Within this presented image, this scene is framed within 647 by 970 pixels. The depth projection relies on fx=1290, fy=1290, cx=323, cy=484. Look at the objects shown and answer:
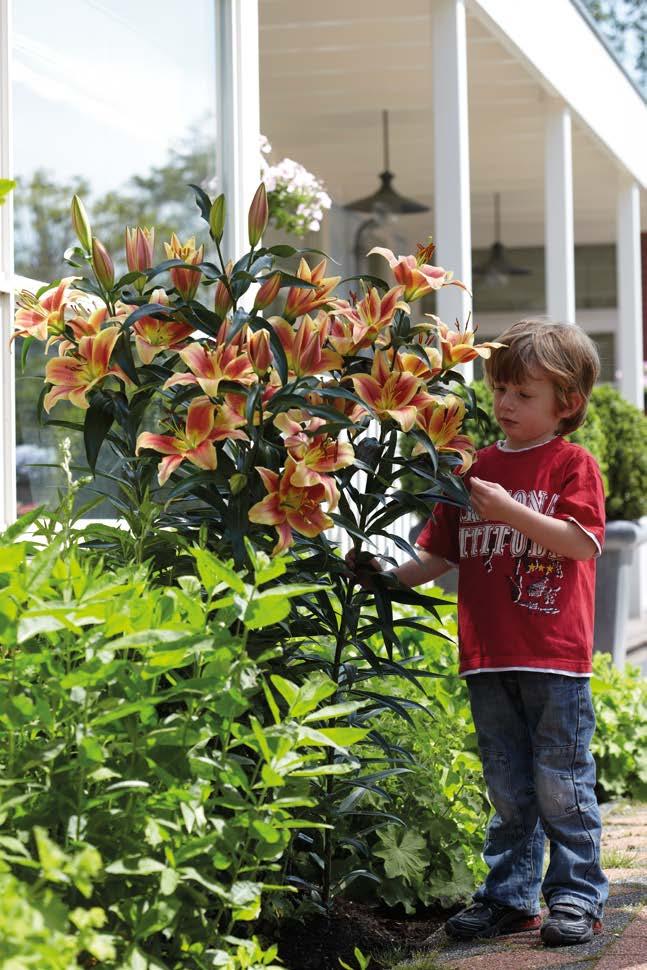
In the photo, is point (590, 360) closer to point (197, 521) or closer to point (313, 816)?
point (197, 521)

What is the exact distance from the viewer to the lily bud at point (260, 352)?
84.4 inches

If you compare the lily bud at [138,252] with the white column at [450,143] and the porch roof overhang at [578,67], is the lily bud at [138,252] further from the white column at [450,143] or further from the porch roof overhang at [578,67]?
the porch roof overhang at [578,67]

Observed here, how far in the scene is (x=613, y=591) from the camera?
6293mm

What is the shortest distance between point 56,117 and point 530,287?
11.4m

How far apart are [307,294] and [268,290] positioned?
0.09 m

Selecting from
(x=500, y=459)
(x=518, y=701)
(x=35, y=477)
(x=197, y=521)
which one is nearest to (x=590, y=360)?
(x=500, y=459)

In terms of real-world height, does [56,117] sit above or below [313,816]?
above

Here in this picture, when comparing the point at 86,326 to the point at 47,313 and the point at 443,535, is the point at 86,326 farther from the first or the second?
the point at 443,535

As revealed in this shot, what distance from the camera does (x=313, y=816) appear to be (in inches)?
92.9

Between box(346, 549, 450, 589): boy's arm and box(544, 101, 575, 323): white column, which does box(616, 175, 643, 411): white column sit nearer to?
box(544, 101, 575, 323): white column

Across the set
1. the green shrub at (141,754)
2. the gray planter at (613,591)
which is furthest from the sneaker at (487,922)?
the gray planter at (613,591)

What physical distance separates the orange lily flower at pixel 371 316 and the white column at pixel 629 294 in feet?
24.4

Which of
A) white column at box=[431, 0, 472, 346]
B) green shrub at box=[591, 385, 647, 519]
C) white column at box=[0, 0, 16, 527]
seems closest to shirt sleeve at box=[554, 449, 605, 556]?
white column at box=[0, 0, 16, 527]

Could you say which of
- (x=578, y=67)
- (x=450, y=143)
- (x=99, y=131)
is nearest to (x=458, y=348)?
(x=99, y=131)
